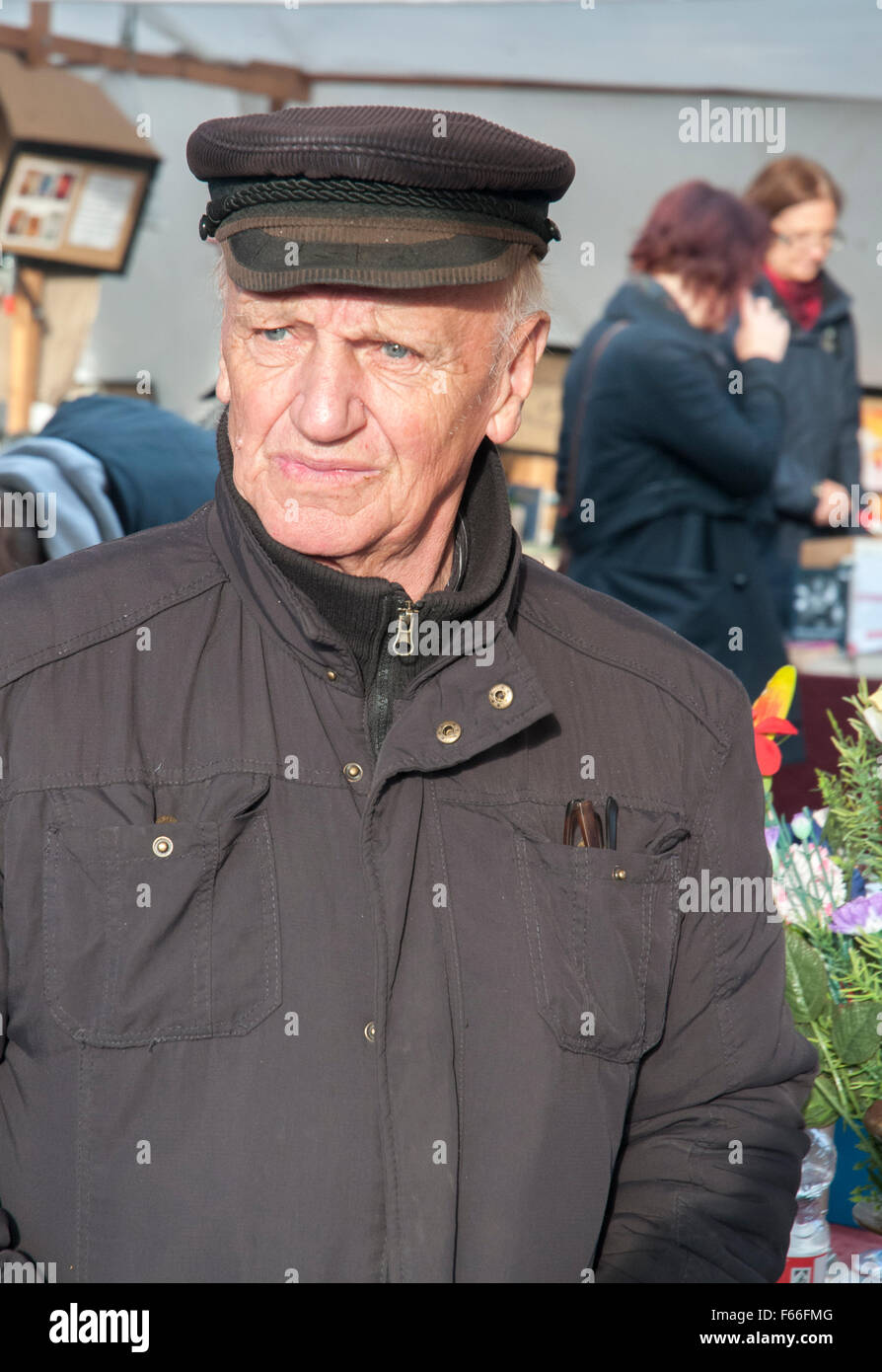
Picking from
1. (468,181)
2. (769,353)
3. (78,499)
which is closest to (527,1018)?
(468,181)

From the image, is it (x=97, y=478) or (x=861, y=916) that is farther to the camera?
(x=97, y=478)

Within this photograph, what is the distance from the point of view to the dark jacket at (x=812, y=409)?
15.2 feet

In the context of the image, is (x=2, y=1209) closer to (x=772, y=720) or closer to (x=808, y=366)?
(x=772, y=720)

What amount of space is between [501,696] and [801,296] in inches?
138

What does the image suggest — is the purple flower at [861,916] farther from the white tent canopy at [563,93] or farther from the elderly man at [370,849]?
the white tent canopy at [563,93]

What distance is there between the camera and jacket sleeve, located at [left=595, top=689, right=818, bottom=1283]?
150 cm

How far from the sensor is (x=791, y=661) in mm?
4750

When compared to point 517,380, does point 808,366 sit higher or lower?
higher

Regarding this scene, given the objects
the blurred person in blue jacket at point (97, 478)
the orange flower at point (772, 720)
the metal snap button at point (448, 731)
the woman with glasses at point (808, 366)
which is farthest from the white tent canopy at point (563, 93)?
the metal snap button at point (448, 731)

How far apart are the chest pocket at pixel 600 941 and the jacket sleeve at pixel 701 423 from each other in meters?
2.21

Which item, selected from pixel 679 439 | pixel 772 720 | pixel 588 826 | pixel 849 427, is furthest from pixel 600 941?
pixel 849 427

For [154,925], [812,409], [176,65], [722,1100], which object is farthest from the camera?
[812,409]

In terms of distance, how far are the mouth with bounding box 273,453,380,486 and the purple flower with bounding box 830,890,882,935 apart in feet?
2.59

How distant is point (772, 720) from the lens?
78.7 inches
